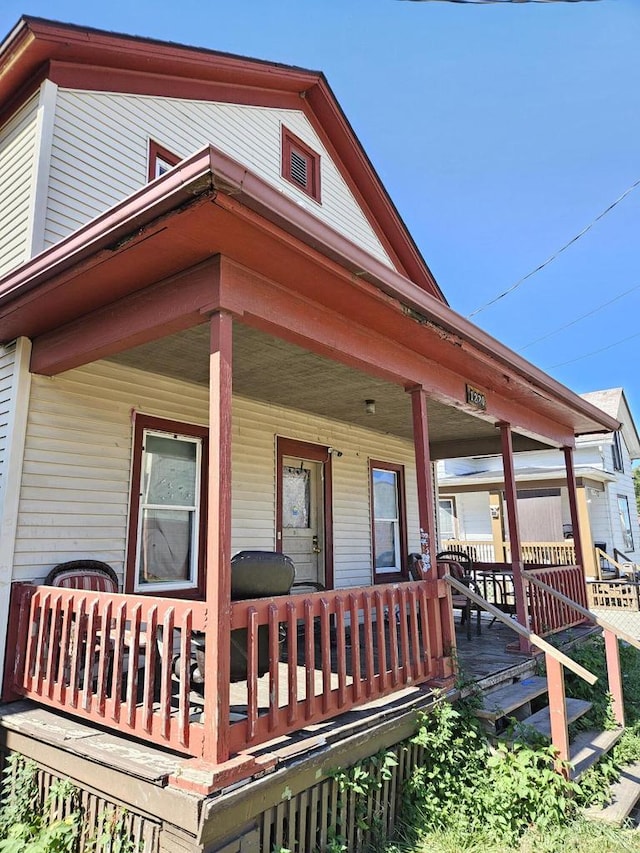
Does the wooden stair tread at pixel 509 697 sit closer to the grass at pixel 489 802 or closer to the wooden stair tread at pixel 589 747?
the grass at pixel 489 802

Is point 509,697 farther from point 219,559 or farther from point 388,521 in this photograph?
point 388,521

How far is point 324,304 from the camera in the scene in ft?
12.1

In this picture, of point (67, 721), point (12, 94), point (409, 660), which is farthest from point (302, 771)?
point (12, 94)

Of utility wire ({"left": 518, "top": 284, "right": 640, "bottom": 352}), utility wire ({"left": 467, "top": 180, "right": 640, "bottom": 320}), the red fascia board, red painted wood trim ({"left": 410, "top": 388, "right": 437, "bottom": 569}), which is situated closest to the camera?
the red fascia board

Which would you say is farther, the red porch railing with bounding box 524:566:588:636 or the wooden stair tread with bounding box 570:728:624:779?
the red porch railing with bounding box 524:566:588:636

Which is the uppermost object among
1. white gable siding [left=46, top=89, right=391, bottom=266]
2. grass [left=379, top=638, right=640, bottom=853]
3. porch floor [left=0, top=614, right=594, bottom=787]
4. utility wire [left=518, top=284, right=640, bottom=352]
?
utility wire [left=518, top=284, right=640, bottom=352]

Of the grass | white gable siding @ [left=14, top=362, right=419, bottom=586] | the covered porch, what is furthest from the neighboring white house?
the grass

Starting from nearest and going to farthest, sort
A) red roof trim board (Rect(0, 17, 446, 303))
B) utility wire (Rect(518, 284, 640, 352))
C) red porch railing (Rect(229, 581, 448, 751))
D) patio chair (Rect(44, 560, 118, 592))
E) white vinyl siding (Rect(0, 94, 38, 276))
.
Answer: red porch railing (Rect(229, 581, 448, 751)) < patio chair (Rect(44, 560, 118, 592)) < white vinyl siding (Rect(0, 94, 38, 276)) < red roof trim board (Rect(0, 17, 446, 303)) < utility wire (Rect(518, 284, 640, 352))

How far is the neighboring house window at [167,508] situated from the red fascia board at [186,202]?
1.80 m

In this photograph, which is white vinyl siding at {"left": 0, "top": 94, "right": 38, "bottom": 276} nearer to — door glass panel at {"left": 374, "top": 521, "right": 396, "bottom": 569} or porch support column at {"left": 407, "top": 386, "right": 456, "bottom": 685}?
porch support column at {"left": 407, "top": 386, "right": 456, "bottom": 685}

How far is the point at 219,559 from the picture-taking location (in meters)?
2.65

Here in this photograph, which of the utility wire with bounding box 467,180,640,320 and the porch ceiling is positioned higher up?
the utility wire with bounding box 467,180,640,320

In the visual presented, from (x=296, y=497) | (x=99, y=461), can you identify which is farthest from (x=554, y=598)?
(x=99, y=461)

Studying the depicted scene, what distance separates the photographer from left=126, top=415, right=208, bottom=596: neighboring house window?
4.92 meters
